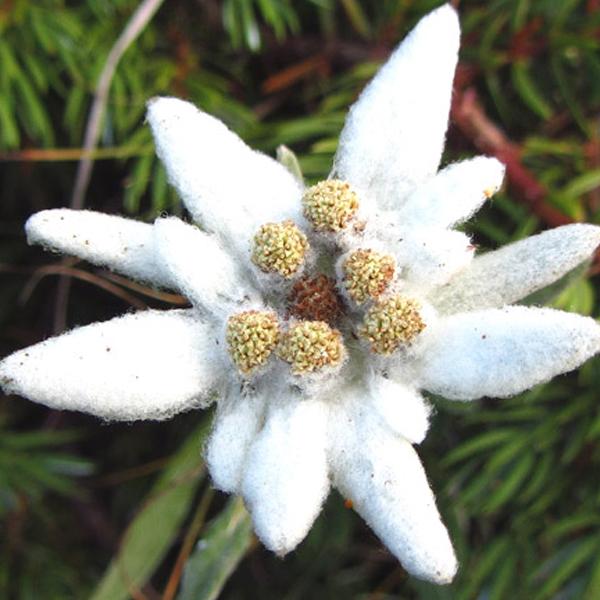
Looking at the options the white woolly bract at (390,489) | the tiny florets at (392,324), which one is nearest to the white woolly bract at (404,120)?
the tiny florets at (392,324)

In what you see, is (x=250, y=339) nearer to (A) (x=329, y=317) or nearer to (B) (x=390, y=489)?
(A) (x=329, y=317)

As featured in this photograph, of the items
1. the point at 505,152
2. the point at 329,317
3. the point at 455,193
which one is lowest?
the point at 505,152

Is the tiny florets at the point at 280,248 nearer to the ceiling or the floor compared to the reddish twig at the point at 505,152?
nearer to the ceiling

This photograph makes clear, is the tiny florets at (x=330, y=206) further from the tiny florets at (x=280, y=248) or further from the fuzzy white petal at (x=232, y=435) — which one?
the fuzzy white petal at (x=232, y=435)

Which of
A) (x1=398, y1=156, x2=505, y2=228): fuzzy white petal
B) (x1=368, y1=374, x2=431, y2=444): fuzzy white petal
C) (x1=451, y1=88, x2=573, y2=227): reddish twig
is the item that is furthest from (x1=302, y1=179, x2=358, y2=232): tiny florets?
(x1=451, y1=88, x2=573, y2=227): reddish twig

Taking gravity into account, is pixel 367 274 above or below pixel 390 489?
above

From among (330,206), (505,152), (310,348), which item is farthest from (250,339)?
(505,152)

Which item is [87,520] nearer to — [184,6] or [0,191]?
[0,191]
